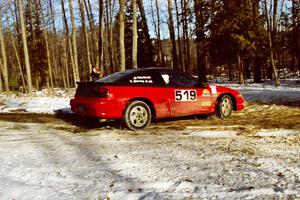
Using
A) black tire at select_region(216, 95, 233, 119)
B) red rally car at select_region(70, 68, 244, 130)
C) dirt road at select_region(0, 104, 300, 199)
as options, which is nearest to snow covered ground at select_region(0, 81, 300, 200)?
dirt road at select_region(0, 104, 300, 199)

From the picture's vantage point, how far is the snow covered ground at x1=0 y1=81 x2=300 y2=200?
12.3 ft

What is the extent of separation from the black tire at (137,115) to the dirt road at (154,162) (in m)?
0.29

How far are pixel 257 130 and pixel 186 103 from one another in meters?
2.06

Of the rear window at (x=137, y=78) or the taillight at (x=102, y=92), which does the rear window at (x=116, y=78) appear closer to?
the rear window at (x=137, y=78)

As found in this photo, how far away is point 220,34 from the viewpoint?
2492 centimetres

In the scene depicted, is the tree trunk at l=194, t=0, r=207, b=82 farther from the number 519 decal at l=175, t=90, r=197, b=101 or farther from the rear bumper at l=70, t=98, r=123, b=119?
the rear bumper at l=70, t=98, r=123, b=119

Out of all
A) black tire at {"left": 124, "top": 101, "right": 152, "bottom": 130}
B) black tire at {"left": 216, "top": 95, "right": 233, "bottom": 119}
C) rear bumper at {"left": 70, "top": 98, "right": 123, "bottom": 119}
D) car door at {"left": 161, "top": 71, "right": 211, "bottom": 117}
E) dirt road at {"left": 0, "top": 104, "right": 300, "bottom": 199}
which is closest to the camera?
dirt road at {"left": 0, "top": 104, "right": 300, "bottom": 199}

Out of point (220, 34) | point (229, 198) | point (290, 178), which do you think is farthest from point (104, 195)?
point (220, 34)

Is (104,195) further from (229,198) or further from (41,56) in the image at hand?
(41,56)

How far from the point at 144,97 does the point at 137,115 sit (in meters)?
0.46

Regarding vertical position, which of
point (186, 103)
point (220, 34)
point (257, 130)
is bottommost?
point (257, 130)

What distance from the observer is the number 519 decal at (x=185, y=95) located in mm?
8578

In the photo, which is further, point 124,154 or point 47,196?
point 124,154

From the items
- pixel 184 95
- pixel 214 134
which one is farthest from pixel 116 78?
pixel 214 134
